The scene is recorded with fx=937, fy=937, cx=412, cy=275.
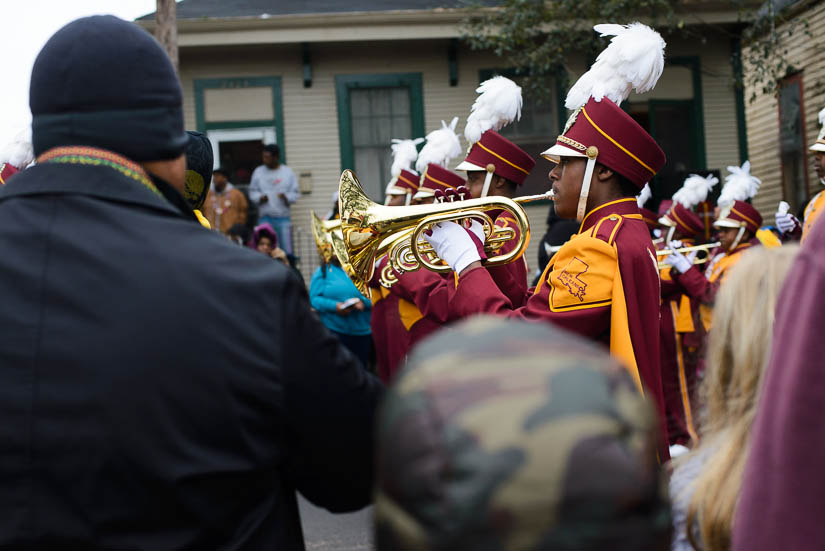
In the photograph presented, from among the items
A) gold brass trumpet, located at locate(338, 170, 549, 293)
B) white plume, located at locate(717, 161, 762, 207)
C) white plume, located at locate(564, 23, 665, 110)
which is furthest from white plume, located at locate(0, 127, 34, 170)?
white plume, located at locate(717, 161, 762, 207)

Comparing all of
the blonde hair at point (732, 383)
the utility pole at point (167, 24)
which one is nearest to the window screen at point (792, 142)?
the utility pole at point (167, 24)

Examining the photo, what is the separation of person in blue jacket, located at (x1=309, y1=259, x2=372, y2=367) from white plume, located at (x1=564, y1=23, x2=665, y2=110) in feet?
17.4

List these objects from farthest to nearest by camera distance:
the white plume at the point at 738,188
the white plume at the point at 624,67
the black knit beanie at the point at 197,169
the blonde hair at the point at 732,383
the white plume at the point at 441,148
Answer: the white plume at the point at 738,188 < the white plume at the point at 441,148 < the white plume at the point at 624,67 < the black knit beanie at the point at 197,169 < the blonde hair at the point at 732,383

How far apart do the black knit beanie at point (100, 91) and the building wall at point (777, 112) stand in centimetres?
1330

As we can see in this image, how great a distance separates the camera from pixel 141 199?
173 cm

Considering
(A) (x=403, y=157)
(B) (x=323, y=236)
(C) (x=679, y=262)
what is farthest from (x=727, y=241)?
(B) (x=323, y=236)

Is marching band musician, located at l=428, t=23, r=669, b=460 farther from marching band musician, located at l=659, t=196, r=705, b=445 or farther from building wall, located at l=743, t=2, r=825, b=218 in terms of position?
building wall, located at l=743, t=2, r=825, b=218

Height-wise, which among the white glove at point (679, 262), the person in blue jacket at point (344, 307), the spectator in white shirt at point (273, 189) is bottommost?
the person in blue jacket at point (344, 307)

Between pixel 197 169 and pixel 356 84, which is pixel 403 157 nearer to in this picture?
pixel 356 84

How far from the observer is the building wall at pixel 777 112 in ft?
44.9

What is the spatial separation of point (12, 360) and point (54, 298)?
13 cm

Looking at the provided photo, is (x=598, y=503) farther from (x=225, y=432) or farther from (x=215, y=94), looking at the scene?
(x=215, y=94)

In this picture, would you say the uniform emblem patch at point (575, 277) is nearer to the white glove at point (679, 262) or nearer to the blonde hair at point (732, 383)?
the blonde hair at point (732, 383)

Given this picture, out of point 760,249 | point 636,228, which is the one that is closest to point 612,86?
point 636,228
